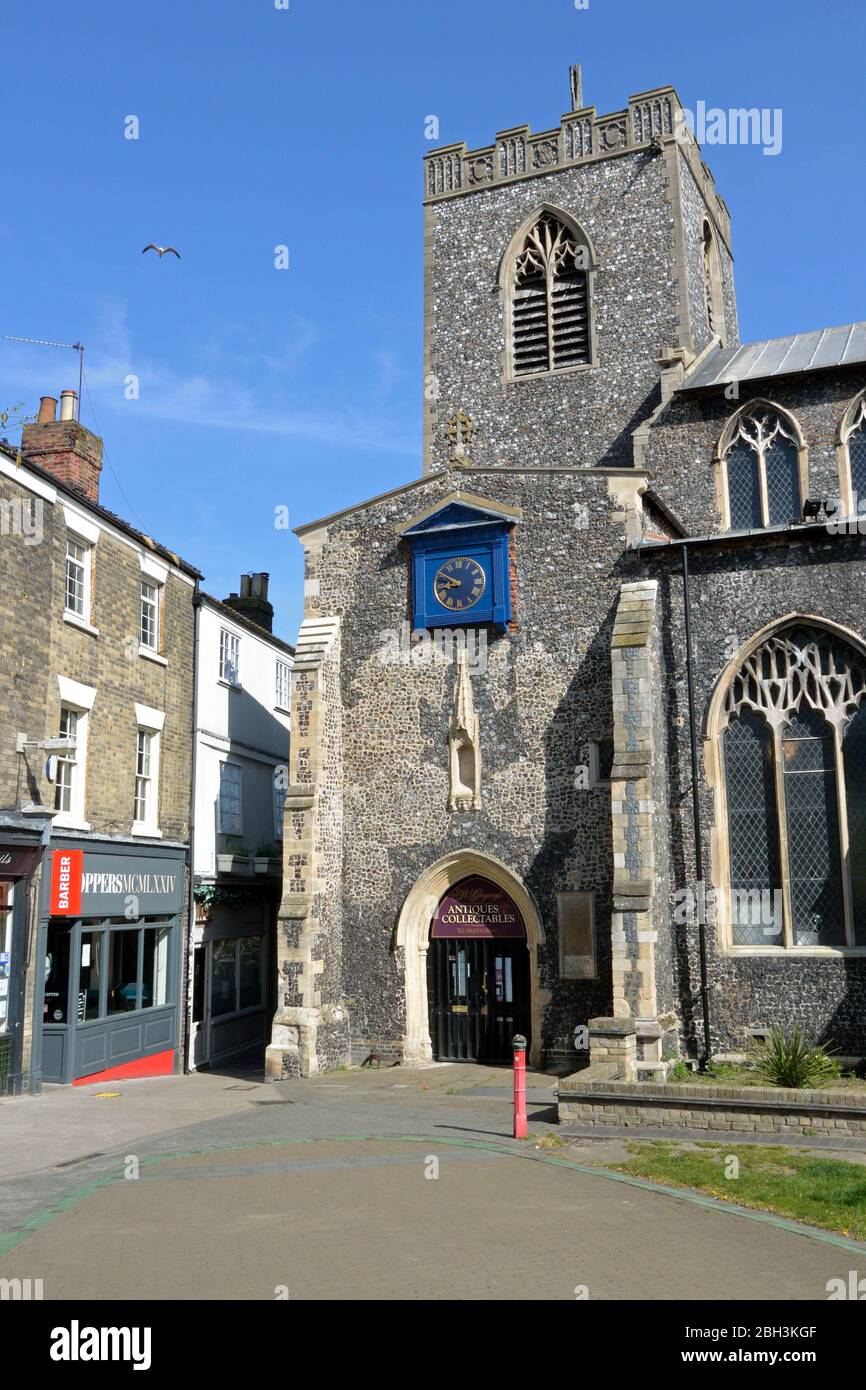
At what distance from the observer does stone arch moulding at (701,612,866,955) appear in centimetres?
1672

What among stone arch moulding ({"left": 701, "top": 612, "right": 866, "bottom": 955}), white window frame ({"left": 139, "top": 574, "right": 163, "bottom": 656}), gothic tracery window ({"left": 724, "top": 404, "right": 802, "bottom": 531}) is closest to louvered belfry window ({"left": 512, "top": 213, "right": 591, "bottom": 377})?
gothic tracery window ({"left": 724, "top": 404, "right": 802, "bottom": 531})

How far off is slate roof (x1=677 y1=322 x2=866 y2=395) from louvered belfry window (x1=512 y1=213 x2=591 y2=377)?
9.76ft

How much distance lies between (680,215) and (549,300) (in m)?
3.19

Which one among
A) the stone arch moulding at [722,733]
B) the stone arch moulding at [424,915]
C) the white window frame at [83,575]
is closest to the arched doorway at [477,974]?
the stone arch moulding at [424,915]

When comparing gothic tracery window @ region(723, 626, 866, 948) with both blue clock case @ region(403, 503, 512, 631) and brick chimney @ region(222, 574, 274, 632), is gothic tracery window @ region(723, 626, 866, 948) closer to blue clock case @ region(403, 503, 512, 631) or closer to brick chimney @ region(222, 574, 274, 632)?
blue clock case @ region(403, 503, 512, 631)

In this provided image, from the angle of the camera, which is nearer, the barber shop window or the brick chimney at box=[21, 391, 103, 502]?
the barber shop window

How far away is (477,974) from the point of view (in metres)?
18.7

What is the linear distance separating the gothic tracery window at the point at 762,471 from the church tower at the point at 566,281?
2691mm

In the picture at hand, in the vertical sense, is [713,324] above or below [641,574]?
above

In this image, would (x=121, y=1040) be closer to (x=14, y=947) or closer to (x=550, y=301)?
(x=14, y=947)

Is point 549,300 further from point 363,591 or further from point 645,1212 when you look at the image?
point 645,1212

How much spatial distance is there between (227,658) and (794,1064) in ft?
44.2

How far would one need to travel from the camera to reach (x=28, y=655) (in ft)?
53.3
